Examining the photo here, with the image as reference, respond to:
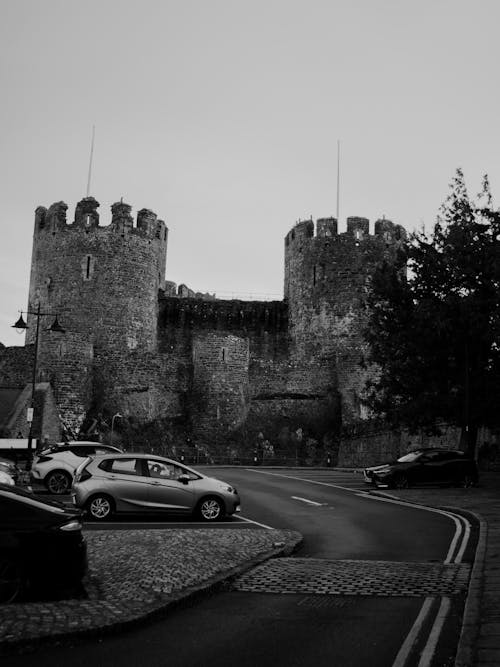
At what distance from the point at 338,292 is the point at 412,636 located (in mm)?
42281

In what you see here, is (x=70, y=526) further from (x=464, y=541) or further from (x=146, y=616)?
(x=464, y=541)

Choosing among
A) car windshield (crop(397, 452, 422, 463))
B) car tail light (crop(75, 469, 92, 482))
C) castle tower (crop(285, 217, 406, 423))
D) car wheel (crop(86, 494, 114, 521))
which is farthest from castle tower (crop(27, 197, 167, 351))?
car wheel (crop(86, 494, 114, 521))

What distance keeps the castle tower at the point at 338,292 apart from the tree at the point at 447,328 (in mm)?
17132

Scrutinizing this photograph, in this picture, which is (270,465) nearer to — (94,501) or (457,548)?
(94,501)

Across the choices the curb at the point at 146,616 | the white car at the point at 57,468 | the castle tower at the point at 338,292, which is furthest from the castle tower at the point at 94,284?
the curb at the point at 146,616

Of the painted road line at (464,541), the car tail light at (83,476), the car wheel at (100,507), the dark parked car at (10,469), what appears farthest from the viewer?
the dark parked car at (10,469)

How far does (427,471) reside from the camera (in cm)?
2561

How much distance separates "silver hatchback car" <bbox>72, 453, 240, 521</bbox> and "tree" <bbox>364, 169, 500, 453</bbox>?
42.9 ft

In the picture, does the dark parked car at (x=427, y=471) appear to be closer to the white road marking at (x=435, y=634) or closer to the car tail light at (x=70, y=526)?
the white road marking at (x=435, y=634)

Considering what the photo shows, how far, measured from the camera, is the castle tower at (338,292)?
48.3 metres

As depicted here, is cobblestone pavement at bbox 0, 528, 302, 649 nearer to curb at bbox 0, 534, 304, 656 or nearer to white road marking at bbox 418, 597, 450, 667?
curb at bbox 0, 534, 304, 656

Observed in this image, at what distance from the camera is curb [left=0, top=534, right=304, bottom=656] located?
6.54m

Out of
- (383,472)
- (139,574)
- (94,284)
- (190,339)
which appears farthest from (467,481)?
(94,284)

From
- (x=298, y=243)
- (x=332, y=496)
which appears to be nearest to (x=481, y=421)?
(x=332, y=496)
